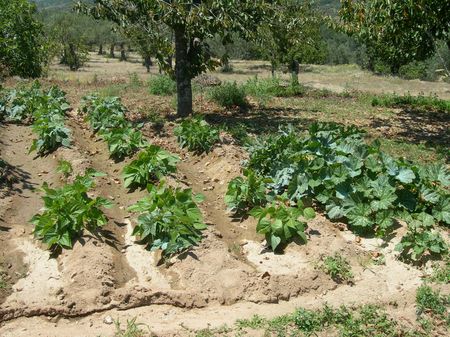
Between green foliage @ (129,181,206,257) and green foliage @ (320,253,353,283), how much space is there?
1394 mm

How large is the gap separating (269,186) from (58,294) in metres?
3.12

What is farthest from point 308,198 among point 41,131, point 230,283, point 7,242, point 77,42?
point 77,42

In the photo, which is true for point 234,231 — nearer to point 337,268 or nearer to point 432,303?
point 337,268

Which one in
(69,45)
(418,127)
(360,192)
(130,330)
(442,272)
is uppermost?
(69,45)

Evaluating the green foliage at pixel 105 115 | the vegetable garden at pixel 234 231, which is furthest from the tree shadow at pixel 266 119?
the vegetable garden at pixel 234 231

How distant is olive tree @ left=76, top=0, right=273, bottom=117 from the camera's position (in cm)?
959

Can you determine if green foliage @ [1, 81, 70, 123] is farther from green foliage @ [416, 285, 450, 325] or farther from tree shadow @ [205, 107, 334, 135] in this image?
green foliage @ [416, 285, 450, 325]

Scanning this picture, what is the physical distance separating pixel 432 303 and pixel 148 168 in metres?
4.08

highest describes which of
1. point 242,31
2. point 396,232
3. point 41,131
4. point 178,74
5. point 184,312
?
point 242,31

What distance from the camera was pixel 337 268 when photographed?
5.04m

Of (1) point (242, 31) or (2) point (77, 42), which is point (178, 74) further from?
(2) point (77, 42)

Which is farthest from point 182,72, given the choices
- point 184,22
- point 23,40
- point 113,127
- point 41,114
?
point 23,40

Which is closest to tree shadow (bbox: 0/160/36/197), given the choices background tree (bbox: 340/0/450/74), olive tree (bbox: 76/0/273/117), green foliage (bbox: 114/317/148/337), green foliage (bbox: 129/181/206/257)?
green foliage (bbox: 129/181/206/257)

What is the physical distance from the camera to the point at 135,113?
12141 mm
